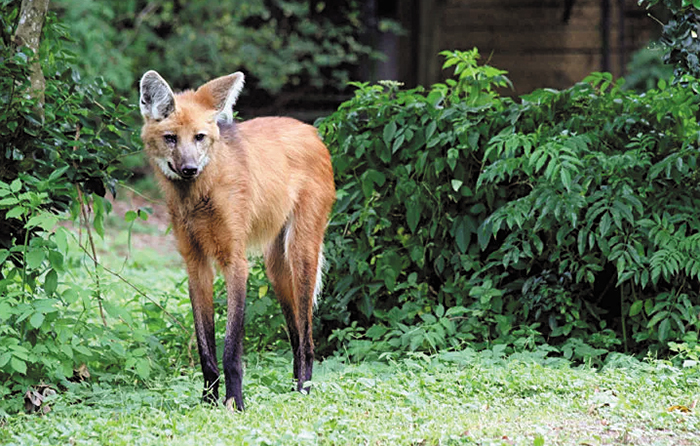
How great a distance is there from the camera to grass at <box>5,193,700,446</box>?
307 centimetres

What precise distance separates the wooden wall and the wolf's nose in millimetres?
8828

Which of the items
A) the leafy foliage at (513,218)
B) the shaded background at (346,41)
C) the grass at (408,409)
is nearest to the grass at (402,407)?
the grass at (408,409)

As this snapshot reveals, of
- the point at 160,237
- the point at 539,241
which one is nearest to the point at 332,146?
the point at 539,241

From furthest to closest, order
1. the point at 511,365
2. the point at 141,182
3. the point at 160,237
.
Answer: the point at 141,182 → the point at 160,237 → the point at 511,365

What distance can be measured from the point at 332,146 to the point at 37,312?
2206 mm

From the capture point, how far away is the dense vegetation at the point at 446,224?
414cm

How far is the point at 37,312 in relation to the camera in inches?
142

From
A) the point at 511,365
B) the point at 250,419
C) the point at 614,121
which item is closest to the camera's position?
the point at 250,419

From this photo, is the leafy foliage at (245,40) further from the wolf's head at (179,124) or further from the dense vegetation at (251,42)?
the wolf's head at (179,124)

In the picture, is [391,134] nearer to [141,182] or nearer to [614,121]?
[614,121]

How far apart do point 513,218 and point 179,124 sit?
185cm

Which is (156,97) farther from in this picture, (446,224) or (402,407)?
(446,224)

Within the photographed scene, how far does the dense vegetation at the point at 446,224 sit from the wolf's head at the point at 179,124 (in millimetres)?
620

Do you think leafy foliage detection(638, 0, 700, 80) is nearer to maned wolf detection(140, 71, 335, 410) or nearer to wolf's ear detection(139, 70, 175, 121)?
maned wolf detection(140, 71, 335, 410)
